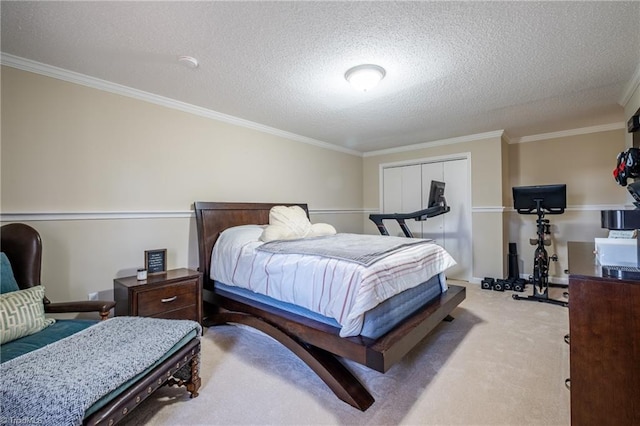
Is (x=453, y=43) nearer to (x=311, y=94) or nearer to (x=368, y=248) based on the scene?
(x=311, y=94)

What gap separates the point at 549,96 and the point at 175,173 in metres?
4.01

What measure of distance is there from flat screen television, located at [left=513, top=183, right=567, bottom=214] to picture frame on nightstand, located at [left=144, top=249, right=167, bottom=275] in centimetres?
430

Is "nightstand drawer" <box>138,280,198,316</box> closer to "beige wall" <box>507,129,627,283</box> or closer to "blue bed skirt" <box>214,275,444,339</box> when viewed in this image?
"blue bed skirt" <box>214,275,444,339</box>

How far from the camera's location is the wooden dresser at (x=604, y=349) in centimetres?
110

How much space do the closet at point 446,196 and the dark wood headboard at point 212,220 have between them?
2844mm

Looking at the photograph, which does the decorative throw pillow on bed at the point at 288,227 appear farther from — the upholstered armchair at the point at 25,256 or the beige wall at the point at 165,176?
the upholstered armchair at the point at 25,256

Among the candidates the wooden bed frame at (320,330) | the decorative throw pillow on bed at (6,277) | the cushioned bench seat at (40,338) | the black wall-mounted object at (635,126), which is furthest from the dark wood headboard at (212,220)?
the black wall-mounted object at (635,126)

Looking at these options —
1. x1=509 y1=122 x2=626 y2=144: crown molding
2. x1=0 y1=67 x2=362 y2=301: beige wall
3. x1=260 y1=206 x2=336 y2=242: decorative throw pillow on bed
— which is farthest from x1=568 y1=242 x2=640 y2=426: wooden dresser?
x1=509 y1=122 x2=626 y2=144: crown molding

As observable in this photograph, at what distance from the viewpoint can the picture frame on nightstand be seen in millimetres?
2600

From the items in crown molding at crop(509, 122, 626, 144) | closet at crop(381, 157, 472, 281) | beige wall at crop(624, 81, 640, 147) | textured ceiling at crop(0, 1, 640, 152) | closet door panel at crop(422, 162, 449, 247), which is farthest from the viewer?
closet door panel at crop(422, 162, 449, 247)

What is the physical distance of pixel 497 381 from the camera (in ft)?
6.00

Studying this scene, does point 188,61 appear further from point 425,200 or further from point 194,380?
point 425,200

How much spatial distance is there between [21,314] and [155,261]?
3.75 ft

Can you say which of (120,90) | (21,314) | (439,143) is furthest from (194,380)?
(439,143)
